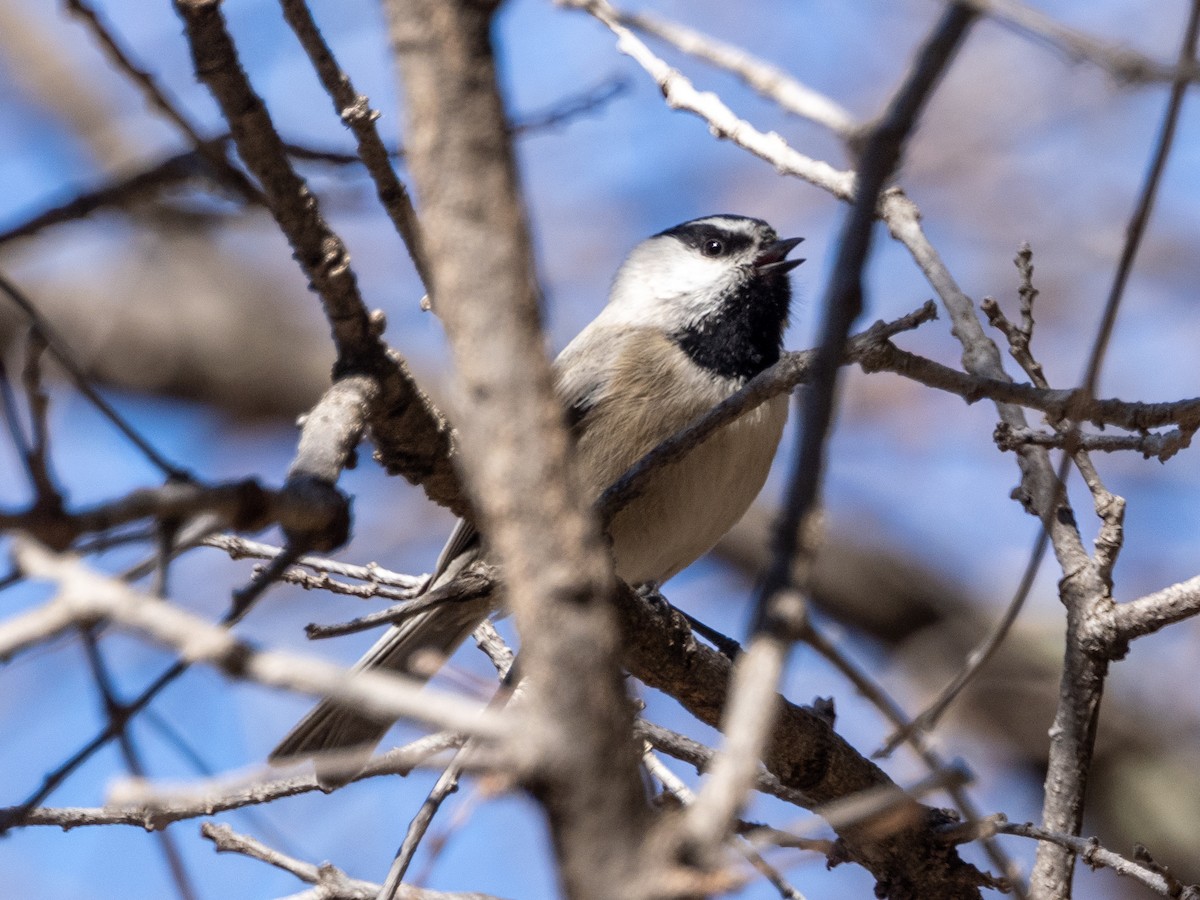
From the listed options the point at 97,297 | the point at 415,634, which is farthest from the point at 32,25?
the point at 415,634

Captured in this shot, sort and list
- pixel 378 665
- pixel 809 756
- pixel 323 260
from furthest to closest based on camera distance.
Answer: pixel 378 665 → pixel 809 756 → pixel 323 260

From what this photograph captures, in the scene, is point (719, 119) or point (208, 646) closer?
point (208, 646)

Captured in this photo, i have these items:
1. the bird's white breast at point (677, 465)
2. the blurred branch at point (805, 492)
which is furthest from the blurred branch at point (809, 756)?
the blurred branch at point (805, 492)

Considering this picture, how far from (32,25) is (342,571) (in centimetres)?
625

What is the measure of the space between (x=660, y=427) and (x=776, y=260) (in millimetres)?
883

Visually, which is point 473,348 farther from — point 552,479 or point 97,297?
point 97,297

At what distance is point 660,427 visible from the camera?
3229 mm

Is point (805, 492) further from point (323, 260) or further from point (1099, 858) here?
point (1099, 858)

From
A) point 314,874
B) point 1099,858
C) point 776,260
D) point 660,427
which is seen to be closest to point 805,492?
point 1099,858

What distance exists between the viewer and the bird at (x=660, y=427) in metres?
3.04

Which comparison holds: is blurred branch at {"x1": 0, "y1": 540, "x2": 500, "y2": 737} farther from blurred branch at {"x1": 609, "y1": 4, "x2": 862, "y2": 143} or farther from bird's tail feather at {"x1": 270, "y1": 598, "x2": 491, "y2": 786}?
bird's tail feather at {"x1": 270, "y1": 598, "x2": 491, "y2": 786}

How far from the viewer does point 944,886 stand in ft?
7.59

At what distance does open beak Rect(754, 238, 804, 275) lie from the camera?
378 centimetres

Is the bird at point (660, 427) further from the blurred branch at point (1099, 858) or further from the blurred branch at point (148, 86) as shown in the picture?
the blurred branch at point (148, 86)
